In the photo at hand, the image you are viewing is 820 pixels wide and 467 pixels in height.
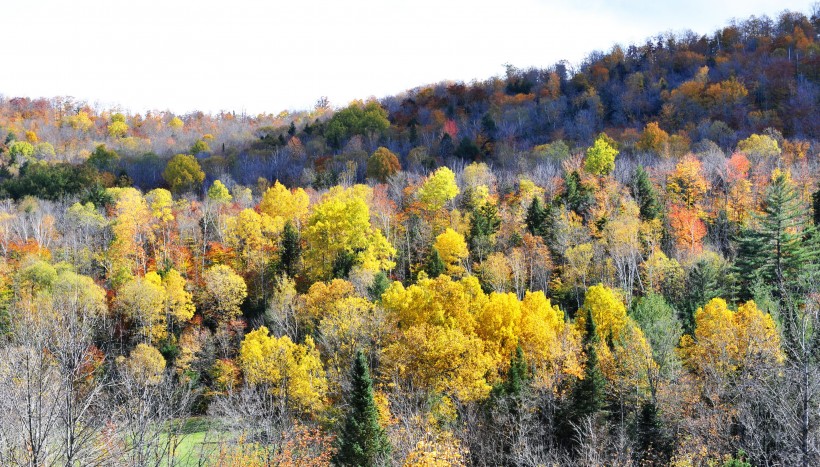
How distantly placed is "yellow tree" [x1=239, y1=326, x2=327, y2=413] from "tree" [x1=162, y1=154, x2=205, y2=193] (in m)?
46.7

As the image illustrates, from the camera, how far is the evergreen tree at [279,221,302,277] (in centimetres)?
4750

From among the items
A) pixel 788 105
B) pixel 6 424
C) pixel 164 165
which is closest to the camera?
pixel 6 424

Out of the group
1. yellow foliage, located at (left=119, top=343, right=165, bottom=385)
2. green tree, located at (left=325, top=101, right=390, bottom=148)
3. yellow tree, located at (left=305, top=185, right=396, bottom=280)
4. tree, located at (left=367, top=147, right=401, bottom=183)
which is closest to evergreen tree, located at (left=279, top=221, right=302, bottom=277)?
yellow tree, located at (left=305, top=185, right=396, bottom=280)

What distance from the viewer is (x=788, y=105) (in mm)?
79375

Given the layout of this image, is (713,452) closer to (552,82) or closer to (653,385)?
(653,385)

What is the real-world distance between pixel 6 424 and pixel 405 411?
66.7 ft

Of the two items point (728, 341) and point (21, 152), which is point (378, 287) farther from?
point (21, 152)

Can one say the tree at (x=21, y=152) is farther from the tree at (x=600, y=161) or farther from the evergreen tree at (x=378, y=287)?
the tree at (x=600, y=161)

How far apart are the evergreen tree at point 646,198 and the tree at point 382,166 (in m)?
28.9

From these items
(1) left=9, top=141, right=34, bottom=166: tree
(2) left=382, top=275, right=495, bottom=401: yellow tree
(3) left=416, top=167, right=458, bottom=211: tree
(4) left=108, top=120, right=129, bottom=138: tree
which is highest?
(4) left=108, top=120, right=129, bottom=138: tree

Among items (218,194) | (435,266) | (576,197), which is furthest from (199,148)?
(435,266)

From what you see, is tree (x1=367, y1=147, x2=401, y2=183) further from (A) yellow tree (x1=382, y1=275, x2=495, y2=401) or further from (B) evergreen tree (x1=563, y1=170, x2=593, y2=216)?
(A) yellow tree (x1=382, y1=275, x2=495, y2=401)

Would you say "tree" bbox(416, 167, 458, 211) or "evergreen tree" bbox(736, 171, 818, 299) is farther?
"tree" bbox(416, 167, 458, 211)

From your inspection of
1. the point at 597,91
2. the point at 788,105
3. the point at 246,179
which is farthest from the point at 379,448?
the point at 597,91
